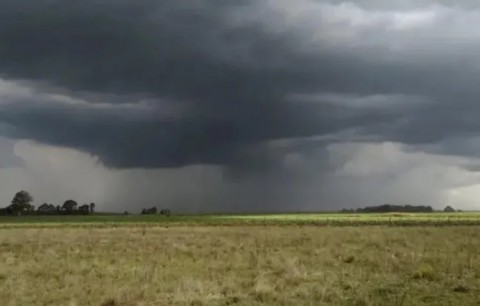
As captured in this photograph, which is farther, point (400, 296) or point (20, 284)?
point (20, 284)

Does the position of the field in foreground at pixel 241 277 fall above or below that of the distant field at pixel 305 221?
below

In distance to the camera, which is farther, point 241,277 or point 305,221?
point 305,221

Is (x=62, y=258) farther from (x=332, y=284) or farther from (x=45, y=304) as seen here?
Result: (x=332, y=284)

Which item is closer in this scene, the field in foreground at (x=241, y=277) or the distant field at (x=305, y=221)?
the field in foreground at (x=241, y=277)

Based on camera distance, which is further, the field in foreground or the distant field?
the distant field

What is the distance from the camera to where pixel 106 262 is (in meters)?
31.9

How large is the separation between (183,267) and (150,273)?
3.47 metres

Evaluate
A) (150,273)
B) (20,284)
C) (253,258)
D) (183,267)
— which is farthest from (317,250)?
(20,284)

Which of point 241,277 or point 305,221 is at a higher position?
point 305,221

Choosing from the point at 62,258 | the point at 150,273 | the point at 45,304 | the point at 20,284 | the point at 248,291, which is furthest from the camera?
the point at 62,258

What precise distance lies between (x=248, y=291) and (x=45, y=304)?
6.45m

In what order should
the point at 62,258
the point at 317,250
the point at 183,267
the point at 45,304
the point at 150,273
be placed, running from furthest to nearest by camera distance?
the point at 317,250, the point at 62,258, the point at 183,267, the point at 150,273, the point at 45,304

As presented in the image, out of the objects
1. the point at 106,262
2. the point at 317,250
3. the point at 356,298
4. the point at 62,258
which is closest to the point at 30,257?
the point at 62,258

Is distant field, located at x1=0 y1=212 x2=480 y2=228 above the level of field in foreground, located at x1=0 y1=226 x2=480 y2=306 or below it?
above
